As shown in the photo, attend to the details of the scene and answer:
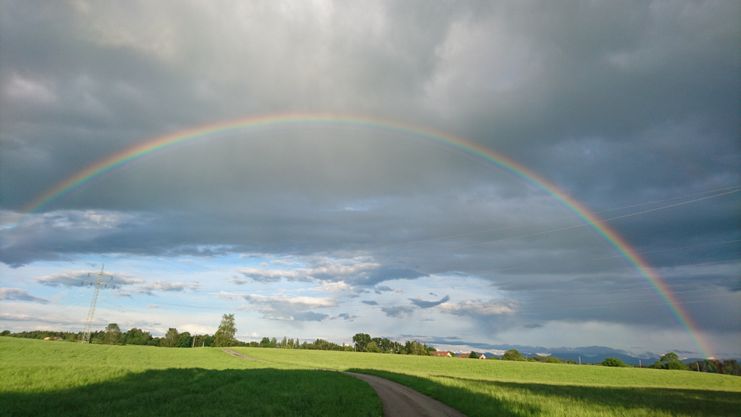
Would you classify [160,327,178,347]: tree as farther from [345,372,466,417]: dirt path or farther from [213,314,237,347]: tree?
[345,372,466,417]: dirt path

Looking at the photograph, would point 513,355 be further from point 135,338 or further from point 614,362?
point 135,338

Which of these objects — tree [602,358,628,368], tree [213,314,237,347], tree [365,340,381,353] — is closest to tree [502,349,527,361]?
tree [602,358,628,368]

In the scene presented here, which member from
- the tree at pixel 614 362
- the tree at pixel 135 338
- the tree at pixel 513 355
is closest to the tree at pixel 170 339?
the tree at pixel 135 338

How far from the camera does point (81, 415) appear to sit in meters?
16.4

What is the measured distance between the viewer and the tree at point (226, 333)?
18475 cm

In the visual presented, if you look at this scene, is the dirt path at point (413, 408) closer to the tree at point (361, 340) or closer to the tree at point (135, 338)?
the tree at point (361, 340)

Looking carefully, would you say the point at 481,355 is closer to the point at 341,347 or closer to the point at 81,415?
the point at 341,347

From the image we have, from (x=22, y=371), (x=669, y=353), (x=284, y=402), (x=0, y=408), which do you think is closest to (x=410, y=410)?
(x=284, y=402)

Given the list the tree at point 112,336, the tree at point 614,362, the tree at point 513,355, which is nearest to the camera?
the tree at point 614,362

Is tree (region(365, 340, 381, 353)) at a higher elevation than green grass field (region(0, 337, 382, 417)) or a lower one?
higher

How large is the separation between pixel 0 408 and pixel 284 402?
11.6 m

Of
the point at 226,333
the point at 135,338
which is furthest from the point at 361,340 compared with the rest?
the point at 135,338

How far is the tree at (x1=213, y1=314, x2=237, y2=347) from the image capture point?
606 ft

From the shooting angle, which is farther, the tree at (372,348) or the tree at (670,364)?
the tree at (372,348)
